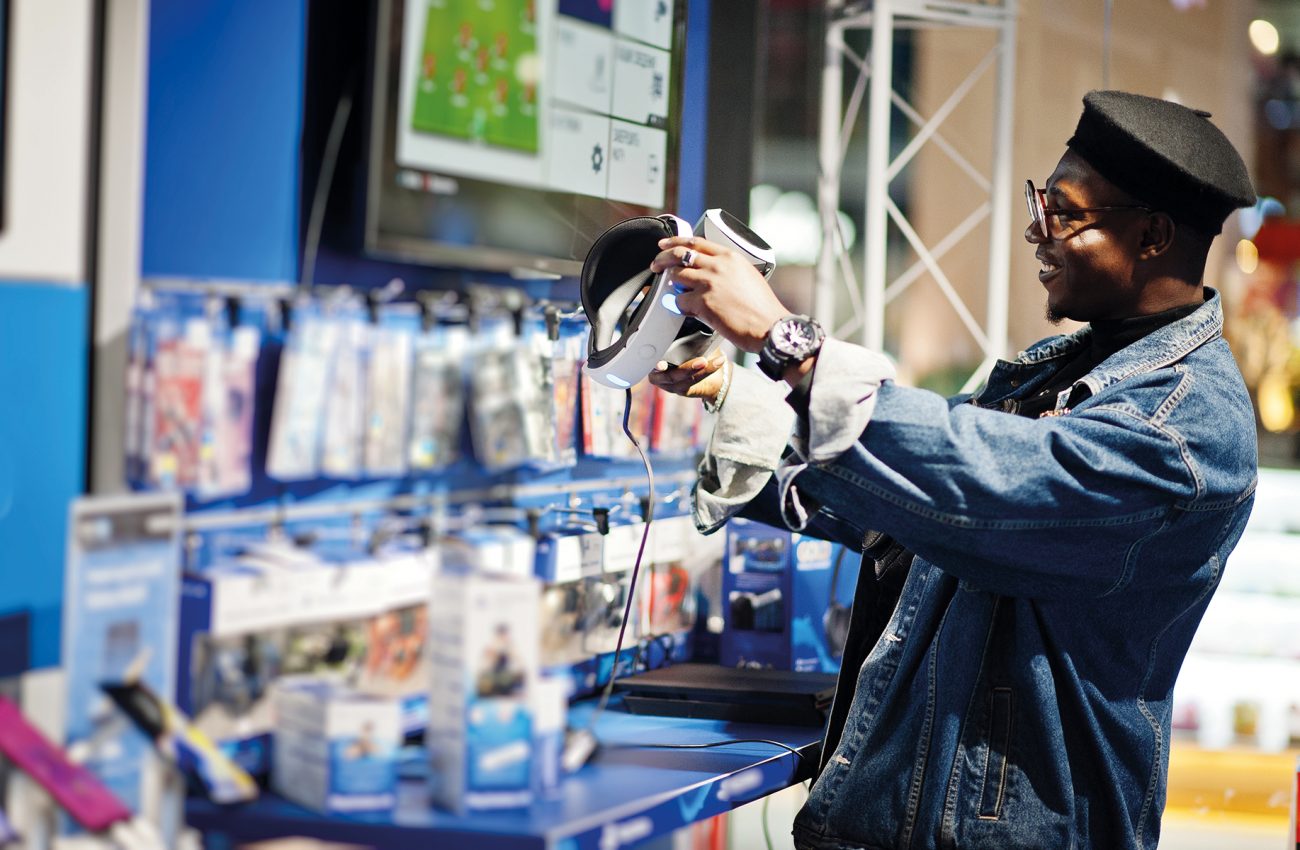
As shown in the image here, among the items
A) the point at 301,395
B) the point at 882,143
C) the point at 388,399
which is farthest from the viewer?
the point at 882,143

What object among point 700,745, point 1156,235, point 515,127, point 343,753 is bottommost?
point 700,745

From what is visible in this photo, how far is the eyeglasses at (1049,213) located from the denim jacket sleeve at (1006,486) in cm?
33

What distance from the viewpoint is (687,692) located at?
229 cm

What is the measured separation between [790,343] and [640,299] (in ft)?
1.25

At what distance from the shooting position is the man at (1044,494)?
157cm

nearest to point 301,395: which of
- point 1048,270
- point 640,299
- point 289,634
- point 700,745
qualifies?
point 289,634

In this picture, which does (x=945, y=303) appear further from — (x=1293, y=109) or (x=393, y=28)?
(x=393, y=28)

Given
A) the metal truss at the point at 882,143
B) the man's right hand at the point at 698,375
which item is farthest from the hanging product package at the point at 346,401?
the metal truss at the point at 882,143

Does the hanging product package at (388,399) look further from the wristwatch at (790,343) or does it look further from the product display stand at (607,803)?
the wristwatch at (790,343)

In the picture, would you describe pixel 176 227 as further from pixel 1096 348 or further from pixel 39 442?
pixel 1096 348

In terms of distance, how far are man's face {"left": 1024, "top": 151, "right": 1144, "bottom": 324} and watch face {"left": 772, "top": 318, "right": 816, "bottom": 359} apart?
0.56 metres

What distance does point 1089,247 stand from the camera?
6.24ft

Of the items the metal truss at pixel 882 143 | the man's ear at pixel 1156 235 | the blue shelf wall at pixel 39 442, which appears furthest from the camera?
the metal truss at pixel 882 143

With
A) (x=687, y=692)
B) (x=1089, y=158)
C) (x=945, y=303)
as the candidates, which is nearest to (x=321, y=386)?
(x=687, y=692)
